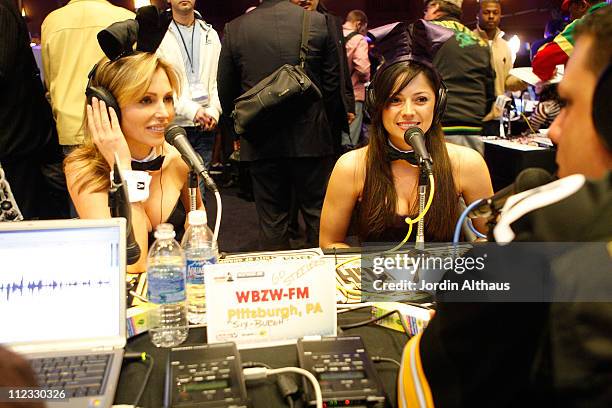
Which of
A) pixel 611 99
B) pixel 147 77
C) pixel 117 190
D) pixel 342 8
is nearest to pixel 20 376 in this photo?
pixel 611 99

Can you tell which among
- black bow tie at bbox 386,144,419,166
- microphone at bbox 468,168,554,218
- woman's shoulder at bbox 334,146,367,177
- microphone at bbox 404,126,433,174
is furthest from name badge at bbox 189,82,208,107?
microphone at bbox 468,168,554,218

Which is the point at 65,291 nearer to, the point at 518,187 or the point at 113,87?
the point at 518,187

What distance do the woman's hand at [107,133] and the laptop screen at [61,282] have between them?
2.52ft

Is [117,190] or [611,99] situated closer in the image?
[611,99]

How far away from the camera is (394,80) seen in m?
1.99

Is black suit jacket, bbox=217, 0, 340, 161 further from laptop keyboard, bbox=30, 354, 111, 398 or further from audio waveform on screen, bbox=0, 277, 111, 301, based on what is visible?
laptop keyboard, bbox=30, 354, 111, 398

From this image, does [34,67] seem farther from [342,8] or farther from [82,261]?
[342,8]

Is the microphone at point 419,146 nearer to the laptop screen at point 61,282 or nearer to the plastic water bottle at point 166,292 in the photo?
the plastic water bottle at point 166,292

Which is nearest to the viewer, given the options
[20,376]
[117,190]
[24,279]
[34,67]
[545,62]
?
[20,376]

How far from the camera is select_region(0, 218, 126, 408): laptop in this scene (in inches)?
43.8

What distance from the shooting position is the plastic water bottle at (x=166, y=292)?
4.10 feet

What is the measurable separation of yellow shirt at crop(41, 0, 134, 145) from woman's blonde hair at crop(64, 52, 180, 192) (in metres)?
0.82

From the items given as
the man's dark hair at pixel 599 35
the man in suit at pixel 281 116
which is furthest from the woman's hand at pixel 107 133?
the man's dark hair at pixel 599 35

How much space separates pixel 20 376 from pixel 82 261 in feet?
2.51
